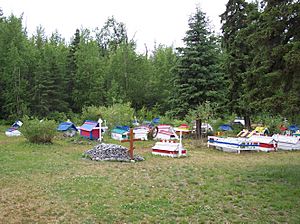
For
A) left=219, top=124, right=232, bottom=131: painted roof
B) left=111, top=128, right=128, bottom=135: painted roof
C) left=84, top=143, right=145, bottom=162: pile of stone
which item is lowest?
left=84, top=143, right=145, bottom=162: pile of stone

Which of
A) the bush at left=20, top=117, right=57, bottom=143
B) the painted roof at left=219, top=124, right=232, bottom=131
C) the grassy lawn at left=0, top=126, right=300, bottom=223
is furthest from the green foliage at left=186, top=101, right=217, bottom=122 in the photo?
the bush at left=20, top=117, right=57, bottom=143

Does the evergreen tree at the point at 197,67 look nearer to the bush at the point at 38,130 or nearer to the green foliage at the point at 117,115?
the green foliage at the point at 117,115

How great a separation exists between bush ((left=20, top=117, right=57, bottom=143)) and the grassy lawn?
9.93 feet

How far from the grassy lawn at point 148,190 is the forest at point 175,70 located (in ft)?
8.34

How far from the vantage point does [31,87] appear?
1372 inches

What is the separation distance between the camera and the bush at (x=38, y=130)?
59.1 ft

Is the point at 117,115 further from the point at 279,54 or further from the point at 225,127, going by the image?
the point at 279,54

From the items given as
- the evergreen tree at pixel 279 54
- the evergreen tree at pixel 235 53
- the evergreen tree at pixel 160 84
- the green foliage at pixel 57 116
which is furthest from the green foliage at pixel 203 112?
the green foliage at pixel 57 116

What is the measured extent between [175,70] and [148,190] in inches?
650

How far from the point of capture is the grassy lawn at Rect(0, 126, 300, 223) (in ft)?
23.4

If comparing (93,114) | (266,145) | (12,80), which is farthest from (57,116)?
(266,145)

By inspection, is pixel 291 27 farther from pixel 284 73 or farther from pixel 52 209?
pixel 52 209

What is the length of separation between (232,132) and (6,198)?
804 inches

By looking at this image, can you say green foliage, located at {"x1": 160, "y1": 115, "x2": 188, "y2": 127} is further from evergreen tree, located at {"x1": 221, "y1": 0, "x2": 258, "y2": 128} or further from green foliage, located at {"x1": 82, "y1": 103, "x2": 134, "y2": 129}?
evergreen tree, located at {"x1": 221, "y1": 0, "x2": 258, "y2": 128}
